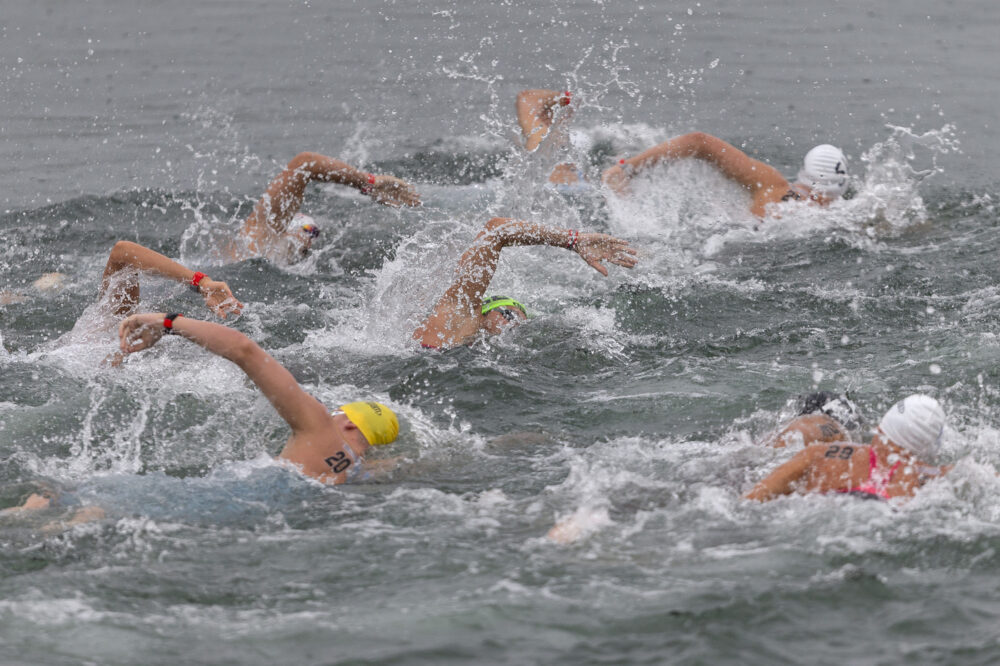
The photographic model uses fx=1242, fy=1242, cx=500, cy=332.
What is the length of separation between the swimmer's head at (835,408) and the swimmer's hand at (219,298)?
3.72 metres

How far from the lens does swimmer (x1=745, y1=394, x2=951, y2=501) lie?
6492mm

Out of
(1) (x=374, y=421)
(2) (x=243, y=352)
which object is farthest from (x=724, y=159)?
(2) (x=243, y=352)

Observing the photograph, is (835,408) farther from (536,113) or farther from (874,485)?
(536,113)

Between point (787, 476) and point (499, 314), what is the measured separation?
3.26m

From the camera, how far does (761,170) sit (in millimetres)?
12609

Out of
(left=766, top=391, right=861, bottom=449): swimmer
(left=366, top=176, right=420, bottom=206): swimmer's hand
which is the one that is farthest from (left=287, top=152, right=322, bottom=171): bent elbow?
(left=766, top=391, right=861, bottom=449): swimmer

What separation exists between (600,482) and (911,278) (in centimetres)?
503

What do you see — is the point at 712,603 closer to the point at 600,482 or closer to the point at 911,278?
the point at 600,482

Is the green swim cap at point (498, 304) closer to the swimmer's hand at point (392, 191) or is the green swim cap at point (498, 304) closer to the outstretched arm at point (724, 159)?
the swimmer's hand at point (392, 191)

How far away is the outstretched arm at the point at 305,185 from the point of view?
33.2ft

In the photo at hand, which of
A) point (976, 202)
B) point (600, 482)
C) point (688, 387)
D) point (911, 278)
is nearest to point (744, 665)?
point (600, 482)

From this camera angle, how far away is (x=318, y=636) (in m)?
5.62

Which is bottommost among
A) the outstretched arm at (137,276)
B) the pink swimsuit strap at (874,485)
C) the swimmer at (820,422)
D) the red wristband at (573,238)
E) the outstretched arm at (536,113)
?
the pink swimsuit strap at (874,485)

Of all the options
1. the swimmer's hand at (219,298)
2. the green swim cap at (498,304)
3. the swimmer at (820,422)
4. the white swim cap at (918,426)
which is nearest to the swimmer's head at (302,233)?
the green swim cap at (498,304)
